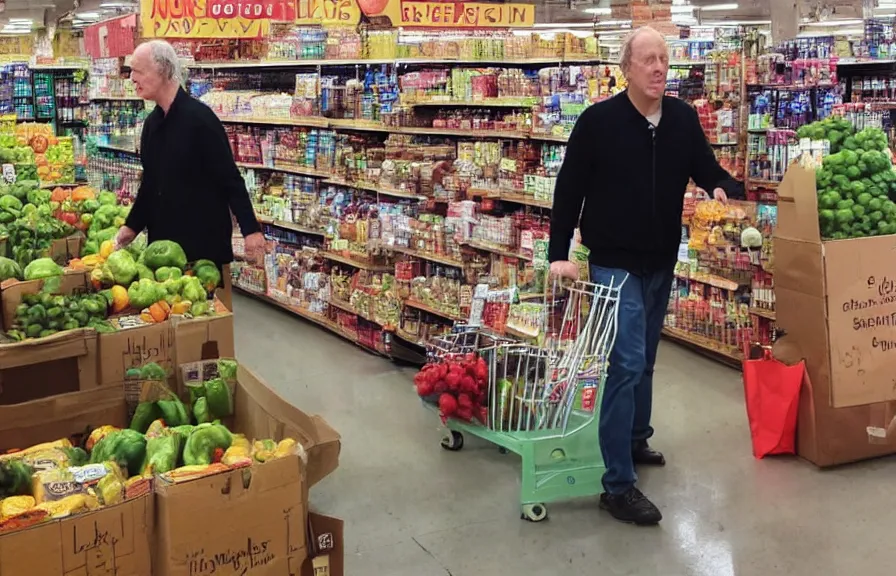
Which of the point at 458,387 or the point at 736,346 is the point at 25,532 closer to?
the point at 458,387

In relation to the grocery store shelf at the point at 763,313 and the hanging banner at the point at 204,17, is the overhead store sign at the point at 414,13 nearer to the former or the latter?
the hanging banner at the point at 204,17

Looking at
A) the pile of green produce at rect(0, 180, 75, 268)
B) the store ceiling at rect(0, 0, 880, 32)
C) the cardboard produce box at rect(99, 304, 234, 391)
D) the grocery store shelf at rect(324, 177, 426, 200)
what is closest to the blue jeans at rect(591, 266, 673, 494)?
the cardboard produce box at rect(99, 304, 234, 391)

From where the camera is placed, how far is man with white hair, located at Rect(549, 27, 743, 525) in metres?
3.68

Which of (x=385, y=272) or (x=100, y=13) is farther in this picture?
(x=100, y=13)

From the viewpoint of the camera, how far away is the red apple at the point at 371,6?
8750mm

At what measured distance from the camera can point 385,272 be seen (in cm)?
679

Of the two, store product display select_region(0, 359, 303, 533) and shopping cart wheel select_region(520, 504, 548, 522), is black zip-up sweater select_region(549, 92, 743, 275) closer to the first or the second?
shopping cart wheel select_region(520, 504, 548, 522)

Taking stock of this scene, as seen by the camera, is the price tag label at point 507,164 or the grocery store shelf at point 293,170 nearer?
the price tag label at point 507,164

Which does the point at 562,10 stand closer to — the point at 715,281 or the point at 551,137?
the point at 715,281

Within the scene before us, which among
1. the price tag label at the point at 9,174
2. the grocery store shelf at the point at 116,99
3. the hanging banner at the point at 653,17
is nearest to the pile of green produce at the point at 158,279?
the price tag label at the point at 9,174

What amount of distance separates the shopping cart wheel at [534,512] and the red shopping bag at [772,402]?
1182 millimetres

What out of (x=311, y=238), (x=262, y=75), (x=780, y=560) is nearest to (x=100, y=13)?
(x=262, y=75)

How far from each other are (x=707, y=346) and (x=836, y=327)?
6.87 ft

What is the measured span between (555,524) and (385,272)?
10.7 ft
